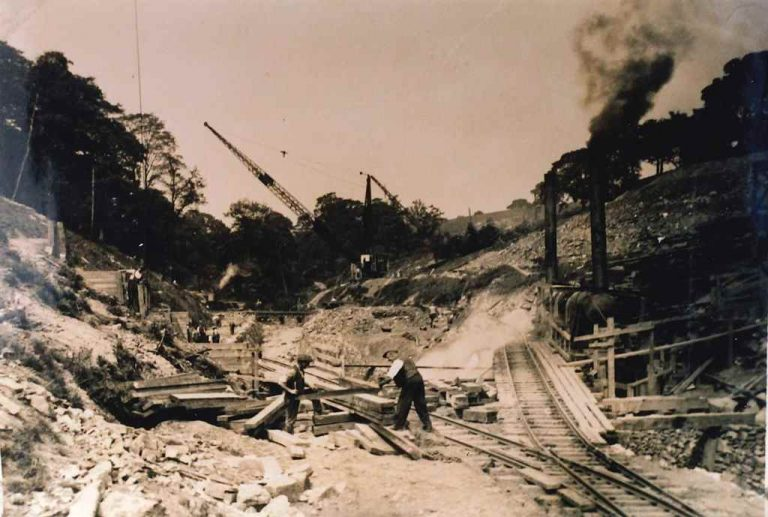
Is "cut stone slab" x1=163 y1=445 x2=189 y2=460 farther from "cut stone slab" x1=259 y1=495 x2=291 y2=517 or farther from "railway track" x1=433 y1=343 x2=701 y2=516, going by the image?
"railway track" x1=433 y1=343 x2=701 y2=516

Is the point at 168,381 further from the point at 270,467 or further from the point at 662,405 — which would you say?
the point at 662,405

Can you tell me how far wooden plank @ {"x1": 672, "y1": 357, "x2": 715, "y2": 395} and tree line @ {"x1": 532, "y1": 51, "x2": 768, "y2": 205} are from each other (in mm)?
2720

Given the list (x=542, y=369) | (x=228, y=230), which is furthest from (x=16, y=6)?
(x=542, y=369)

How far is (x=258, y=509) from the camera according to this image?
16.0 feet

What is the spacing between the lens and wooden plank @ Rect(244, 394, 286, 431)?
6.63 meters

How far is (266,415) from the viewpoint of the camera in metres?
6.87

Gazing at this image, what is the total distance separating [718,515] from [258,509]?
4.36 metres

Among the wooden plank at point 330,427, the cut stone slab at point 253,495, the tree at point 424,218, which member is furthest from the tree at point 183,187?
the cut stone slab at point 253,495

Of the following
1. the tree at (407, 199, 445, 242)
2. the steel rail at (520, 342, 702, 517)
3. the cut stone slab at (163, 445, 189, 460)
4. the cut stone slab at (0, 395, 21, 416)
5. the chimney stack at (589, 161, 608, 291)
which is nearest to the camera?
the cut stone slab at (0, 395, 21, 416)

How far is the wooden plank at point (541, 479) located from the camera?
17.8ft

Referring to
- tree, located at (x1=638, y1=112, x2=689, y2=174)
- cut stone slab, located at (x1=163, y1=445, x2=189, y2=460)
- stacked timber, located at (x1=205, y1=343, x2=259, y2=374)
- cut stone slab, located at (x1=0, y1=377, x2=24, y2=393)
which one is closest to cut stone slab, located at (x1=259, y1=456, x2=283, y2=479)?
cut stone slab, located at (x1=163, y1=445, x2=189, y2=460)

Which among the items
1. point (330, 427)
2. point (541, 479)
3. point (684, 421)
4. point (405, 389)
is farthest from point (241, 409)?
point (684, 421)

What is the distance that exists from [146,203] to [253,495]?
5.84 m

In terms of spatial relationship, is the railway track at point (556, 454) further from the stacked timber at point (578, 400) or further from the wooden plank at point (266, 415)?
the wooden plank at point (266, 415)
